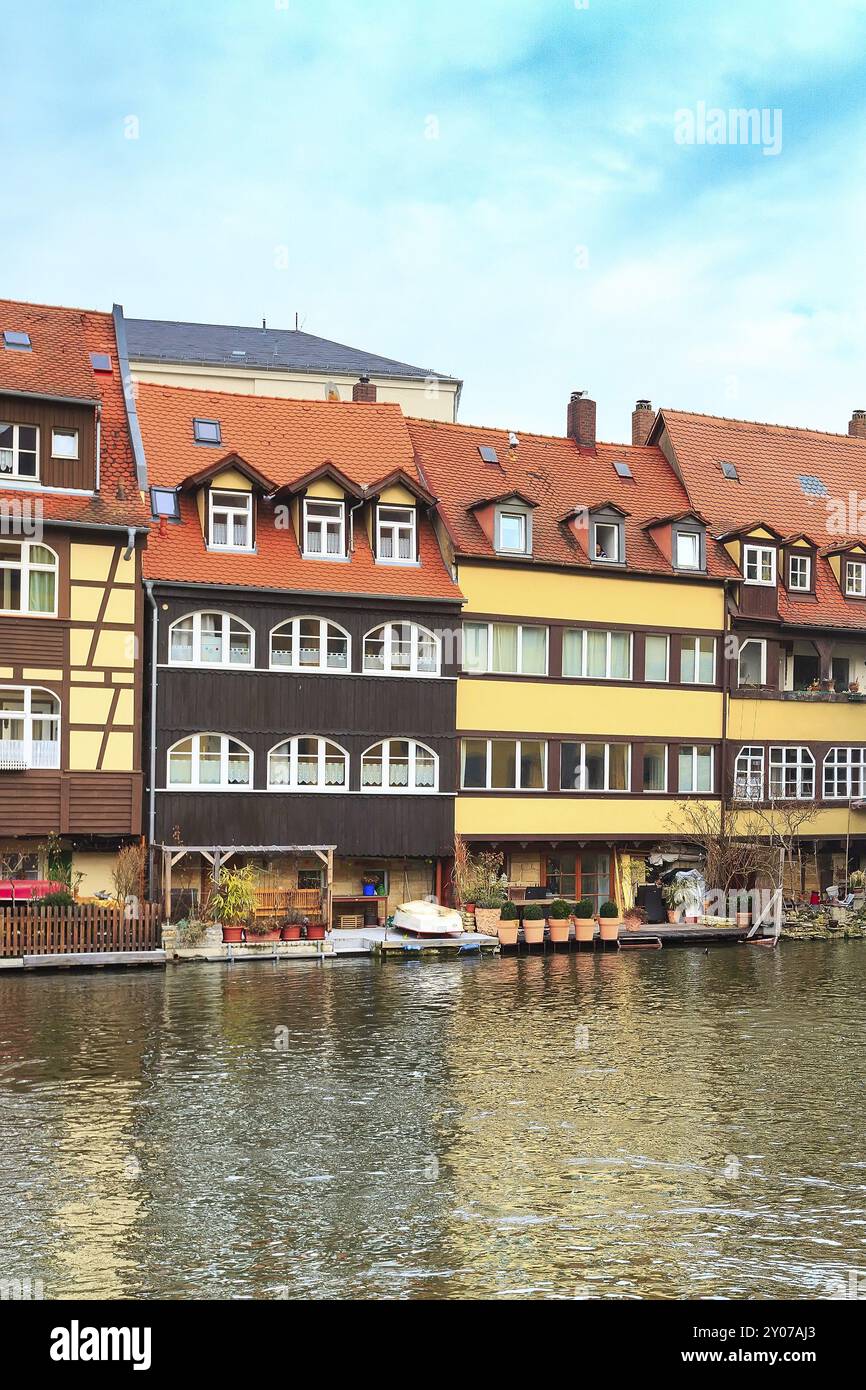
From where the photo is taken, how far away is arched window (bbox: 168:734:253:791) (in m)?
40.4

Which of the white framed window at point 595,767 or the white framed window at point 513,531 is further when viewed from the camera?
the white framed window at point 595,767

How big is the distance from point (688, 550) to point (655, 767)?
7.20 m

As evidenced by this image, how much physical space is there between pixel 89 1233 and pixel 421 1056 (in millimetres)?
10216

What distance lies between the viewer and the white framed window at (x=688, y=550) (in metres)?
48.7

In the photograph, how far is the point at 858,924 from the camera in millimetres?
46375

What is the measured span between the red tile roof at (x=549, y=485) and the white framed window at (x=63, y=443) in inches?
440

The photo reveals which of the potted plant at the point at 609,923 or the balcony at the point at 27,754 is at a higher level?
the balcony at the point at 27,754

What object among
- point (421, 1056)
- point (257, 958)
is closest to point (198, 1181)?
point (421, 1056)

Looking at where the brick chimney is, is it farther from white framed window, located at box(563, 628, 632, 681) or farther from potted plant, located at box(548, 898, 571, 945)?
potted plant, located at box(548, 898, 571, 945)

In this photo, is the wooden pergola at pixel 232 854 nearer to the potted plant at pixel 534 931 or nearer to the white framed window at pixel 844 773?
the potted plant at pixel 534 931

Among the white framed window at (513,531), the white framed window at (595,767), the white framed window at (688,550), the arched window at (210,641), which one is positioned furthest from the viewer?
the white framed window at (688,550)

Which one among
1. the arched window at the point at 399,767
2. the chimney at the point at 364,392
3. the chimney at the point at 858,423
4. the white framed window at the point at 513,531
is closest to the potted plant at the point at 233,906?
the arched window at the point at 399,767

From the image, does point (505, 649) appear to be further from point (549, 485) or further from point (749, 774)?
point (749, 774)

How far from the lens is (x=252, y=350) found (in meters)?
65.8
